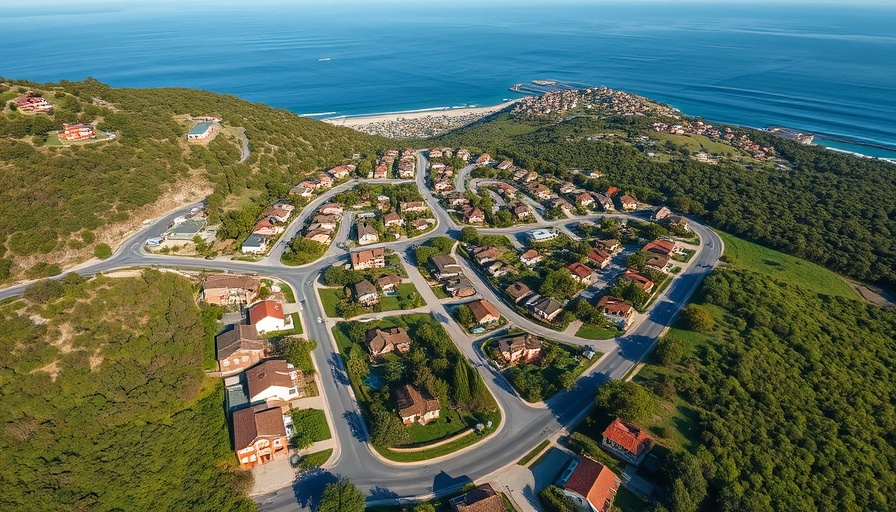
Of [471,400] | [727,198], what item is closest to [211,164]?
[471,400]

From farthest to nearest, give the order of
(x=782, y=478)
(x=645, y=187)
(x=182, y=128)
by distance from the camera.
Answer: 1. (x=645, y=187)
2. (x=182, y=128)
3. (x=782, y=478)

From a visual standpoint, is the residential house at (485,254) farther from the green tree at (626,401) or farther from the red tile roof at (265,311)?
the red tile roof at (265,311)

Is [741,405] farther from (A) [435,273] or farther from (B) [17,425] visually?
(B) [17,425]

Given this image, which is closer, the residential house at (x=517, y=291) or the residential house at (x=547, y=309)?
the residential house at (x=547, y=309)

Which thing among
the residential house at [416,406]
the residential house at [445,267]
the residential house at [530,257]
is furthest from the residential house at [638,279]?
the residential house at [416,406]

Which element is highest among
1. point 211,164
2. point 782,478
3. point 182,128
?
point 182,128

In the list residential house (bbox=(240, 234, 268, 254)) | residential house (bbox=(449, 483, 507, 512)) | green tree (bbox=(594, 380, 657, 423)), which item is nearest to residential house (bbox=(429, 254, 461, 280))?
residential house (bbox=(240, 234, 268, 254))

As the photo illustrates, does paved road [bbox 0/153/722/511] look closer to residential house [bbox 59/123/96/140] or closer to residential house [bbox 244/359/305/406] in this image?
residential house [bbox 244/359/305/406]
